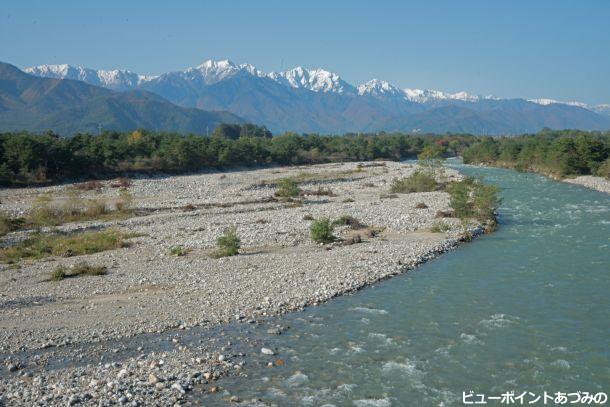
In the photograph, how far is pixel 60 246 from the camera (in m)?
25.8

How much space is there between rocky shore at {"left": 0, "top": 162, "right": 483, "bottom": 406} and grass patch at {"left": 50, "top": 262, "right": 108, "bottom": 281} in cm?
40

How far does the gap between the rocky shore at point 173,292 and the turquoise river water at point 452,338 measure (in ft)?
3.29

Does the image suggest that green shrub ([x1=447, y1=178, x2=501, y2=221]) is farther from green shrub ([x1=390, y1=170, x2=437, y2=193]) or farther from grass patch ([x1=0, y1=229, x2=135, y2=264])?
grass patch ([x1=0, y1=229, x2=135, y2=264])

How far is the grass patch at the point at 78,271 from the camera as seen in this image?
2000cm

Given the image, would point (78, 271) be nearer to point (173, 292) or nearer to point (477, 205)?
point (173, 292)

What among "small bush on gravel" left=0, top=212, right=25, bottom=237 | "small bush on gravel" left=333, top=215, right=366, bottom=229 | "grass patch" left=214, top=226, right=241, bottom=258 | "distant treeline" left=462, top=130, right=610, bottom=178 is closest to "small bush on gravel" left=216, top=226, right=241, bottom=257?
"grass patch" left=214, top=226, right=241, bottom=258

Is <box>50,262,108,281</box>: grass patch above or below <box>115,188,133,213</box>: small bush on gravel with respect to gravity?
below

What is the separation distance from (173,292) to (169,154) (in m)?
54.4

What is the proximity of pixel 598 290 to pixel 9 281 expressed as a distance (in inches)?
805

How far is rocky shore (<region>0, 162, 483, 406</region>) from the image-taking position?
11779 mm

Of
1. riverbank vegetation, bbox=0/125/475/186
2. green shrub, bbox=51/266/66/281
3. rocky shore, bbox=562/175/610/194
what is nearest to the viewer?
green shrub, bbox=51/266/66/281

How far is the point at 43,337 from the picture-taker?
1415cm

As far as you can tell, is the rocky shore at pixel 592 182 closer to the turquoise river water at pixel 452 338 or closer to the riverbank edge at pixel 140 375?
the turquoise river water at pixel 452 338

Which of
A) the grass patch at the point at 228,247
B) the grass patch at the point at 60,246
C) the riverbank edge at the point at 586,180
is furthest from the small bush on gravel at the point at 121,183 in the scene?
the riverbank edge at the point at 586,180
